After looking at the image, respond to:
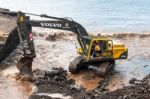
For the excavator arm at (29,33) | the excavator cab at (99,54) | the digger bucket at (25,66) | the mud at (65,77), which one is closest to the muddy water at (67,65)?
the mud at (65,77)

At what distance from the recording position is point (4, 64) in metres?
25.5

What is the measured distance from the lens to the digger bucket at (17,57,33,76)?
73.1 feet

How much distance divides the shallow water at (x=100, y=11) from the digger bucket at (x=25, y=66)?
15.6 metres

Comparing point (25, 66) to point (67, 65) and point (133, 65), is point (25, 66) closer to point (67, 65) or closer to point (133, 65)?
point (67, 65)

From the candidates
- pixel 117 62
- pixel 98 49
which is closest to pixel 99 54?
pixel 98 49

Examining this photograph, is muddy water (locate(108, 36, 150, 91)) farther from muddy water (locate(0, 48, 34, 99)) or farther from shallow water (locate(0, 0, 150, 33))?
shallow water (locate(0, 0, 150, 33))

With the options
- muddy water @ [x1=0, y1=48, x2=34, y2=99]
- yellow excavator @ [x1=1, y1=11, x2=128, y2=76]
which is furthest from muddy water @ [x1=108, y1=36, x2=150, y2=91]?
muddy water @ [x1=0, y1=48, x2=34, y2=99]

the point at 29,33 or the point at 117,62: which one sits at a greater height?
the point at 29,33

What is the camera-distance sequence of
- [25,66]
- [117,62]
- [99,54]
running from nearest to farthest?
[25,66] → [99,54] → [117,62]

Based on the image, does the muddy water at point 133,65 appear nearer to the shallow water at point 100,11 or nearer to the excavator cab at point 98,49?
the excavator cab at point 98,49

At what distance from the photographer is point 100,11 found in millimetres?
48375

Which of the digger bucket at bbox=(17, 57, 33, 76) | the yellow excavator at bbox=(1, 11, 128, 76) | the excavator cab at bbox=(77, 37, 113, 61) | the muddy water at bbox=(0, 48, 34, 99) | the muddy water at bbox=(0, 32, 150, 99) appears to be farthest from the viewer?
the excavator cab at bbox=(77, 37, 113, 61)

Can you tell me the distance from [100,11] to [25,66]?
2692cm

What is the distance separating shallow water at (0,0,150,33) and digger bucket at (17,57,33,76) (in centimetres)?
1556
